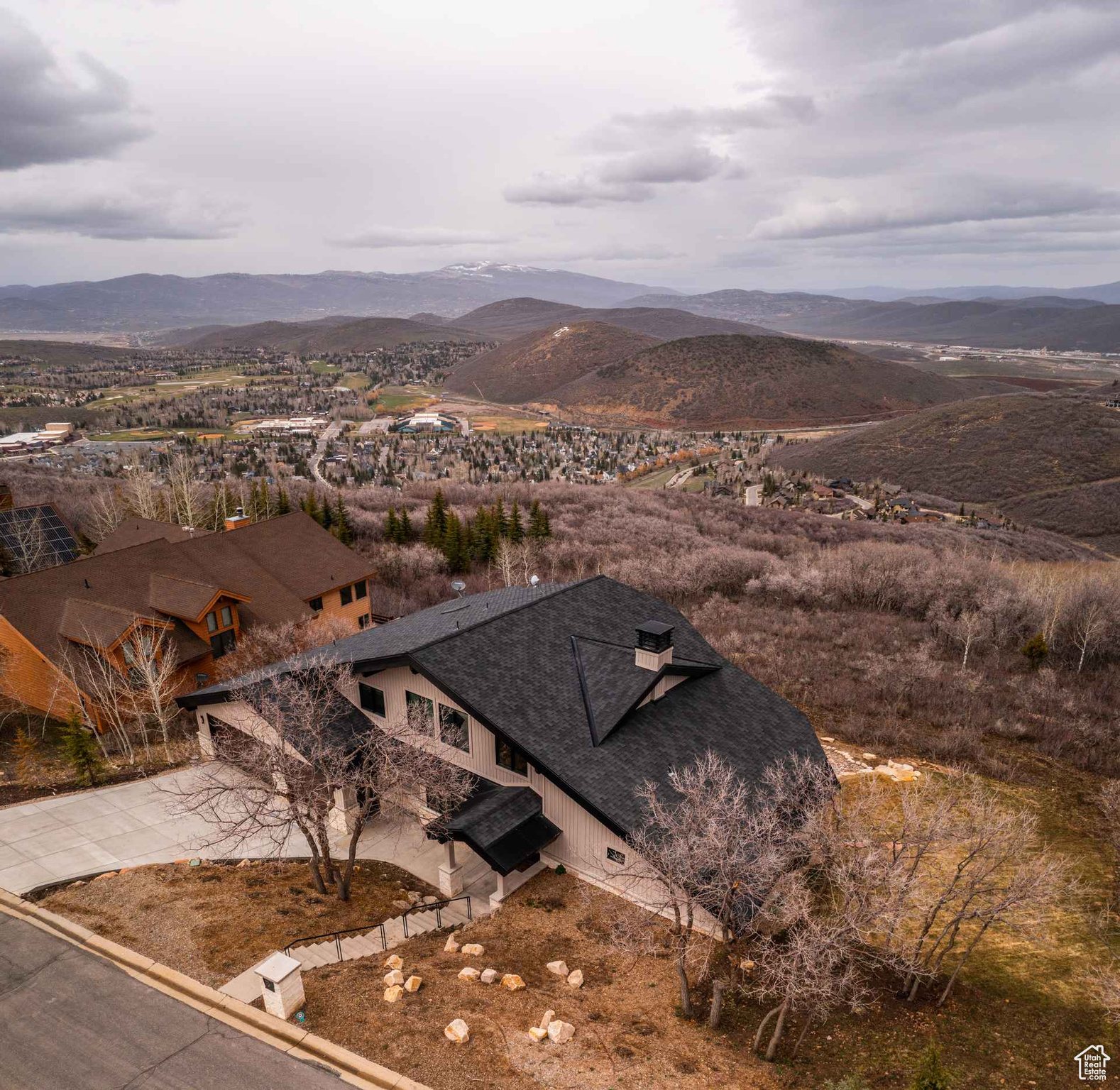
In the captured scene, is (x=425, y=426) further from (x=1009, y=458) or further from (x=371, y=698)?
(x=371, y=698)

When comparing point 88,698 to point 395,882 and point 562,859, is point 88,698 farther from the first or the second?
point 562,859

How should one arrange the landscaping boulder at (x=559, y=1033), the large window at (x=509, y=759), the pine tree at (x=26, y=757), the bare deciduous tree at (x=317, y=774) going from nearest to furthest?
the landscaping boulder at (x=559, y=1033) → the bare deciduous tree at (x=317, y=774) → the large window at (x=509, y=759) → the pine tree at (x=26, y=757)

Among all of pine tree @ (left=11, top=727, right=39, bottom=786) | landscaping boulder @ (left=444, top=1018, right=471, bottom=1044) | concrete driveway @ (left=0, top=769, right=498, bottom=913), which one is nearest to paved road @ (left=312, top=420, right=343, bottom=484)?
pine tree @ (left=11, top=727, right=39, bottom=786)

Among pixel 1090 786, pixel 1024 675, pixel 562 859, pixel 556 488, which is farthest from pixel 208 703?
pixel 556 488

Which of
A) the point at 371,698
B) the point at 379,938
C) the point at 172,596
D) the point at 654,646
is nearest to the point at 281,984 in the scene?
the point at 379,938

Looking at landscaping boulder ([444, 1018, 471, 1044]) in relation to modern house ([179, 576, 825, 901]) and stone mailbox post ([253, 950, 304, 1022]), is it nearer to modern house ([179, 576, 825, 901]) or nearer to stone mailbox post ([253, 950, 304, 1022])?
stone mailbox post ([253, 950, 304, 1022])

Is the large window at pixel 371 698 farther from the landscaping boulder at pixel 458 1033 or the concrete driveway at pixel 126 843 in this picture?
the landscaping boulder at pixel 458 1033

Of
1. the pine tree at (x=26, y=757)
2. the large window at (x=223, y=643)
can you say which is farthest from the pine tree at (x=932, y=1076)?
the large window at (x=223, y=643)
